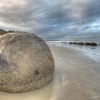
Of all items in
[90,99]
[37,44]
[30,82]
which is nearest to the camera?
[90,99]

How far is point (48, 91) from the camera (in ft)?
9.16

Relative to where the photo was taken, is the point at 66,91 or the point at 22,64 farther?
the point at 66,91

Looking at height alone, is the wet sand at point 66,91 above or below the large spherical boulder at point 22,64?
below

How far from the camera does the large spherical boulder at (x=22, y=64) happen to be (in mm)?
2551

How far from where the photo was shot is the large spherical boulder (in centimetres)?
255

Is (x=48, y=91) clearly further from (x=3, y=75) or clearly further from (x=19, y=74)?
(x=3, y=75)

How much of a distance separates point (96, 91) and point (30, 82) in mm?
1669

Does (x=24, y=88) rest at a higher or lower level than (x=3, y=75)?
lower

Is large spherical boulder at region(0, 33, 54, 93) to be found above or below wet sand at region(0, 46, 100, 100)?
above

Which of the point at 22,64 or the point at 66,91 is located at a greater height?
the point at 22,64

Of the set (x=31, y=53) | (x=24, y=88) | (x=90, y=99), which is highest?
(x=31, y=53)

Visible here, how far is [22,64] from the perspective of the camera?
2672 millimetres

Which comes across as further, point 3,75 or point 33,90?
point 33,90

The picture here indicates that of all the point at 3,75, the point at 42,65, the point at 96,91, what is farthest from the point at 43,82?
the point at 96,91
